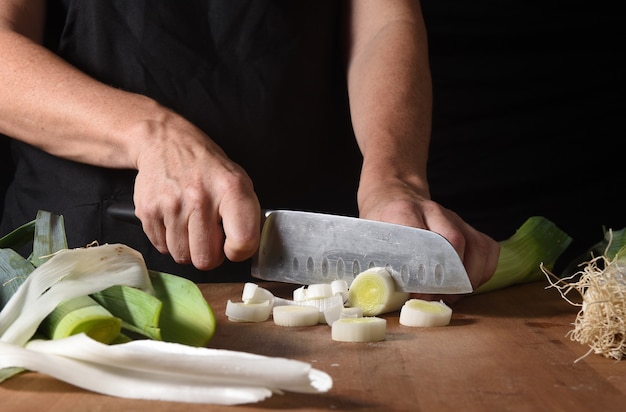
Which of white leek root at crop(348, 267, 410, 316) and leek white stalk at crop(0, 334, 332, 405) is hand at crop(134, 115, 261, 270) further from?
leek white stalk at crop(0, 334, 332, 405)

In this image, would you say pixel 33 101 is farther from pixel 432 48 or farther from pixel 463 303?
pixel 432 48

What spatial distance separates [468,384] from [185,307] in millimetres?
363

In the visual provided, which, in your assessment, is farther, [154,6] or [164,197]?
[154,6]

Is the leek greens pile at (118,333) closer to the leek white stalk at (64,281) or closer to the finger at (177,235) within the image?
the leek white stalk at (64,281)

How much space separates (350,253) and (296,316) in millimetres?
184

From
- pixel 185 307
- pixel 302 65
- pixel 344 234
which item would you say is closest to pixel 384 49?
pixel 302 65

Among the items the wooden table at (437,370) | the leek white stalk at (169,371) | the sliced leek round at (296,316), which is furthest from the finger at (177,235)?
the leek white stalk at (169,371)

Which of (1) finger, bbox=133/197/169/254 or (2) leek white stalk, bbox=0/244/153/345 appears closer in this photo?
(2) leek white stalk, bbox=0/244/153/345

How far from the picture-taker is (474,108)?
2.49 m

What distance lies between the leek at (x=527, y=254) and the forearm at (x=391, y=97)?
19cm

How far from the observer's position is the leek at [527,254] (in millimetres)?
1514

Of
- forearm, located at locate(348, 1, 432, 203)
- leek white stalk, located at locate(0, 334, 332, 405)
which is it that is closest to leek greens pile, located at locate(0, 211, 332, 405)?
leek white stalk, located at locate(0, 334, 332, 405)

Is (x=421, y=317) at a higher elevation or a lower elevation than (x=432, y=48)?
lower

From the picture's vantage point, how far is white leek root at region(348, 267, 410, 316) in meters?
1.32
